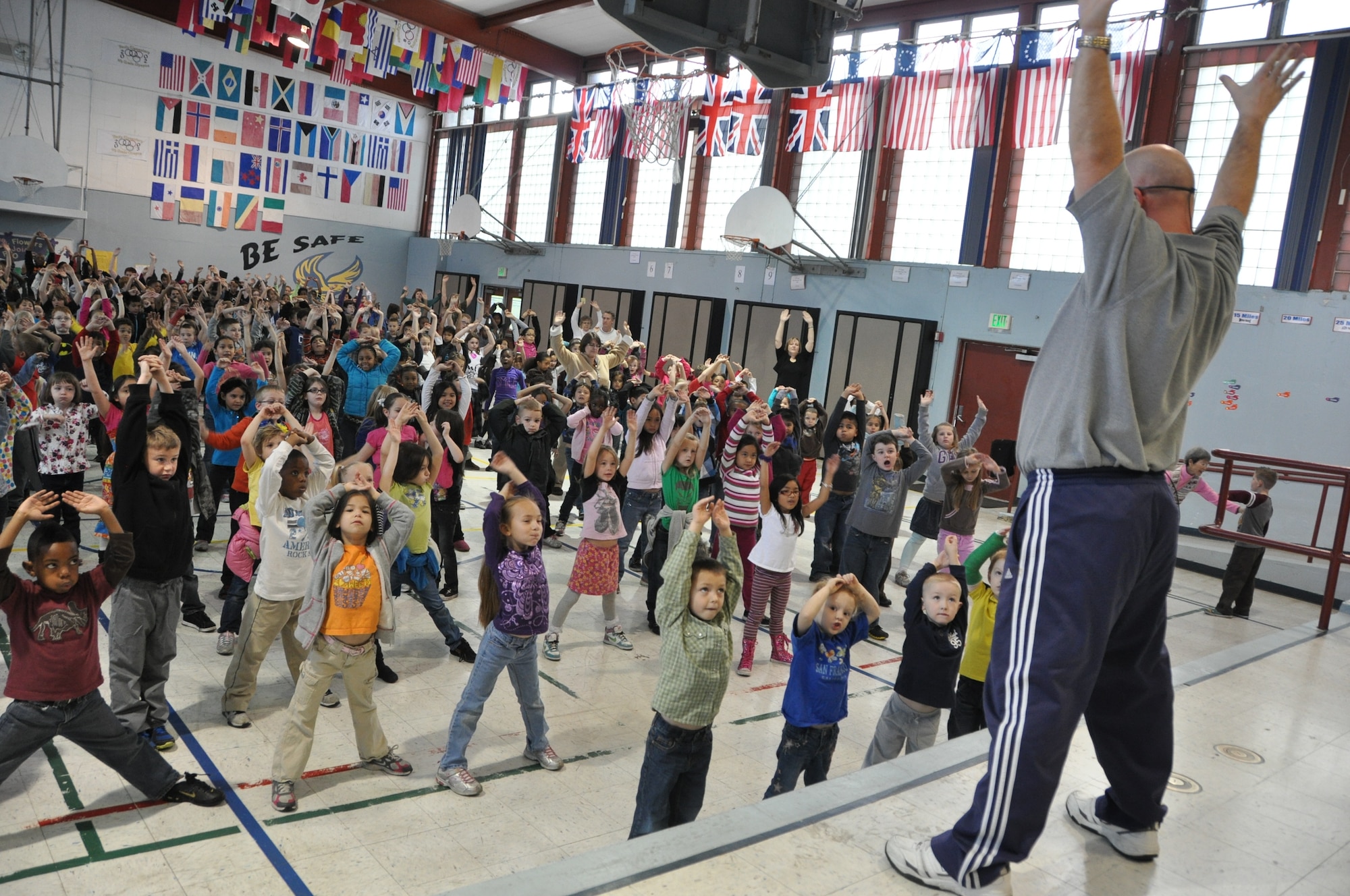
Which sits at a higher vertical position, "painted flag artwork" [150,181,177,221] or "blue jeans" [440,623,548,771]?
"painted flag artwork" [150,181,177,221]

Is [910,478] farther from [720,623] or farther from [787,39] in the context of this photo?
[720,623]

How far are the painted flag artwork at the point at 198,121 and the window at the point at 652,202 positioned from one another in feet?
34.2

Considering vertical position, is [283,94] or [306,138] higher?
[283,94]

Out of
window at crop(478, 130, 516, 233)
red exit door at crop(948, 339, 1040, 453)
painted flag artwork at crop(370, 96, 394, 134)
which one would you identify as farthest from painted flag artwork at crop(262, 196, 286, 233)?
red exit door at crop(948, 339, 1040, 453)

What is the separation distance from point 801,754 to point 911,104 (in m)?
13.0

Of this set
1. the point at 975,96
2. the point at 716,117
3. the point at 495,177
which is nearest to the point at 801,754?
the point at 975,96

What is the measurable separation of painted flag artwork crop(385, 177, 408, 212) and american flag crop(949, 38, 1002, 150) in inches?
655

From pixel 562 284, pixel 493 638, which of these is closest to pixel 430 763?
pixel 493 638

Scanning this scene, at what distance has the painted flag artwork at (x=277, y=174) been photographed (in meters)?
23.4

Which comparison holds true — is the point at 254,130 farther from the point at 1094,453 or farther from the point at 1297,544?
the point at 1094,453

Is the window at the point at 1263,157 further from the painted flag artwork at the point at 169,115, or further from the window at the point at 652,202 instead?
the painted flag artwork at the point at 169,115

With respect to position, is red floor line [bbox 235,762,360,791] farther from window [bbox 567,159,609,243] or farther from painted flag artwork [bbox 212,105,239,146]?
painted flag artwork [bbox 212,105,239,146]

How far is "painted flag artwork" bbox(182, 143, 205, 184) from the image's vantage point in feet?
72.8

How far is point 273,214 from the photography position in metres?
23.7
